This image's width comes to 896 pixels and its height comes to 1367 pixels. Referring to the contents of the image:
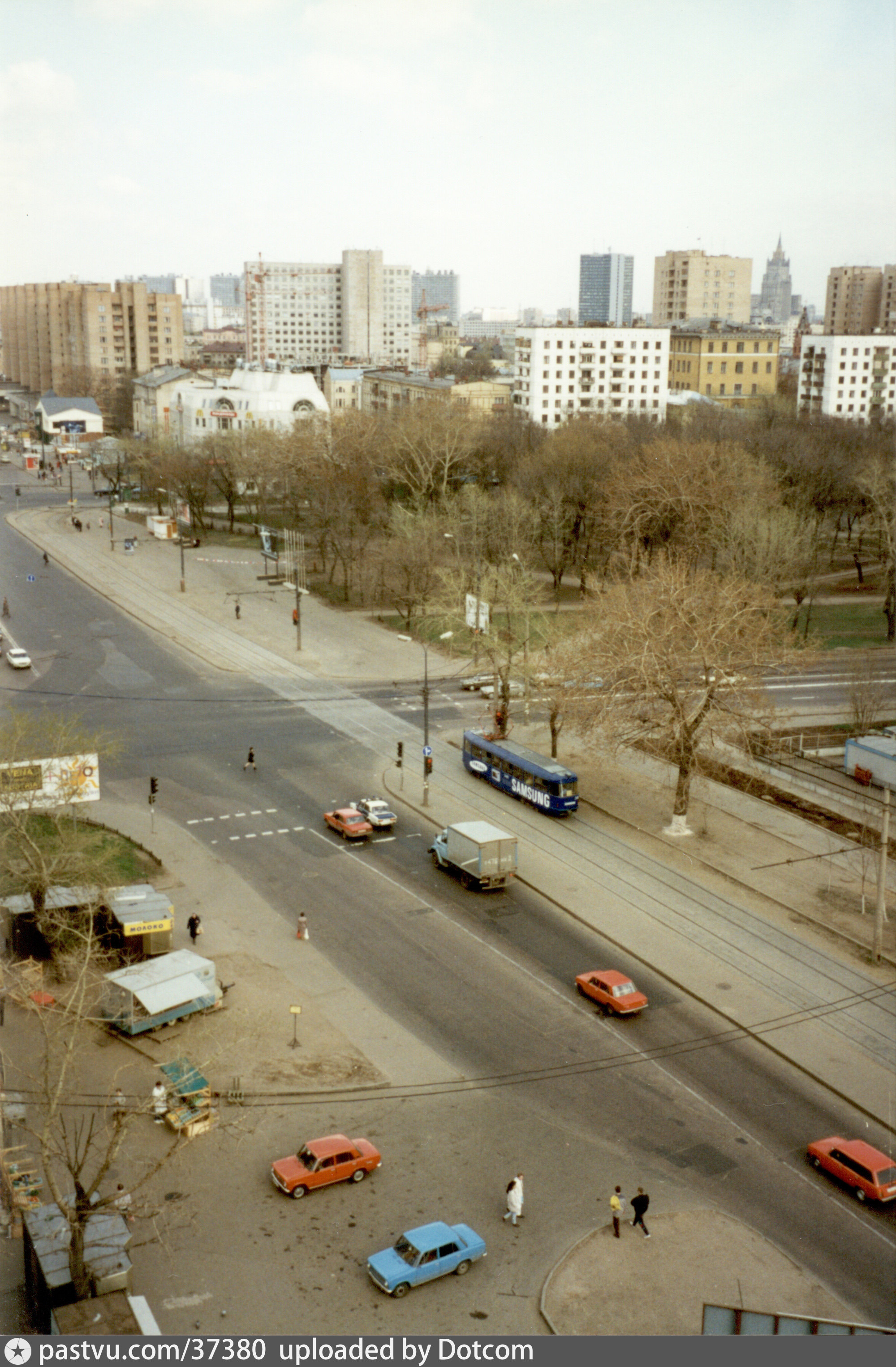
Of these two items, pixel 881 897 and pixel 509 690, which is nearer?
pixel 881 897

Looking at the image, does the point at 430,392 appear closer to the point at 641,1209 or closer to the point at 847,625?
the point at 847,625

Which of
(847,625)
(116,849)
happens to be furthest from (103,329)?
(116,849)

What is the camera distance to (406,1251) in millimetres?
16250

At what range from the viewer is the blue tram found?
1326 inches

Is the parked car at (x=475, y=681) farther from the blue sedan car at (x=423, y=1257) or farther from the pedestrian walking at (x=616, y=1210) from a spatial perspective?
the blue sedan car at (x=423, y=1257)

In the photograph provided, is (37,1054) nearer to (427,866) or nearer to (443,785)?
(427,866)

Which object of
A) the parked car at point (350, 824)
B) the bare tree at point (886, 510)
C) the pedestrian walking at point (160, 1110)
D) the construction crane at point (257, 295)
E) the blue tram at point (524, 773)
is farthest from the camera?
the construction crane at point (257, 295)

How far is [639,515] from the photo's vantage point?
59.9 metres

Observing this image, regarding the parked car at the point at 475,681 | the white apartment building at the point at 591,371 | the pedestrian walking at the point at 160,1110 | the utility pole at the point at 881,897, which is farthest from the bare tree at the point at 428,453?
the pedestrian walking at the point at 160,1110

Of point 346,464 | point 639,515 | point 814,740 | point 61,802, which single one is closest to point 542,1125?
point 61,802

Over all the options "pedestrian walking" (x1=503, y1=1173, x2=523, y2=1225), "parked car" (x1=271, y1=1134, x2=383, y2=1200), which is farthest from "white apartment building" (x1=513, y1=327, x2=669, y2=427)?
"pedestrian walking" (x1=503, y1=1173, x2=523, y2=1225)

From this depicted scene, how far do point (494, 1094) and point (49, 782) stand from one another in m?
12.9

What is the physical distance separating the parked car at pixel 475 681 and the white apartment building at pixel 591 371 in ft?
229

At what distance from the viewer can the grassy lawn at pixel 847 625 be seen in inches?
2211
